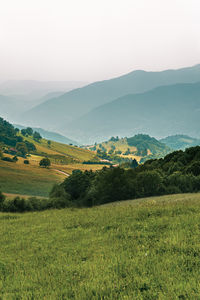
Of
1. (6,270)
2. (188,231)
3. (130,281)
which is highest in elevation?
(188,231)

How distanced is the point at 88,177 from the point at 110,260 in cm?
8496

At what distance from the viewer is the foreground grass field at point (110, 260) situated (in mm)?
7457

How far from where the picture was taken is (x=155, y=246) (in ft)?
34.5

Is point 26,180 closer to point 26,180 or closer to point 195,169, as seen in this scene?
point 26,180

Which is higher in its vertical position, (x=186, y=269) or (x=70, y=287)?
(x=186, y=269)

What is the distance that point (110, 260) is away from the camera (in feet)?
31.4

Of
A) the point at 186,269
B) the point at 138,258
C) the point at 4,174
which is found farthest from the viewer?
the point at 4,174

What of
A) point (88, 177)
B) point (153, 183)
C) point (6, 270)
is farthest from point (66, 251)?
point (88, 177)

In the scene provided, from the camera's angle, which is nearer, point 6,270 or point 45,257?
point 6,270

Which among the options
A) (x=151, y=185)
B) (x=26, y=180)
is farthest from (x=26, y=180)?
(x=151, y=185)

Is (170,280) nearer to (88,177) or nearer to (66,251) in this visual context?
(66,251)

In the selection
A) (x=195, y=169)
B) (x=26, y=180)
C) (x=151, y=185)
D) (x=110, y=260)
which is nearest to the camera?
(x=110, y=260)

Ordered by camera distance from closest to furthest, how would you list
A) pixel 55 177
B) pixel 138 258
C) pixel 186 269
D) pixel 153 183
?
1. pixel 186 269
2. pixel 138 258
3. pixel 153 183
4. pixel 55 177

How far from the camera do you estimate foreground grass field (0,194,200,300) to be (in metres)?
7.46
